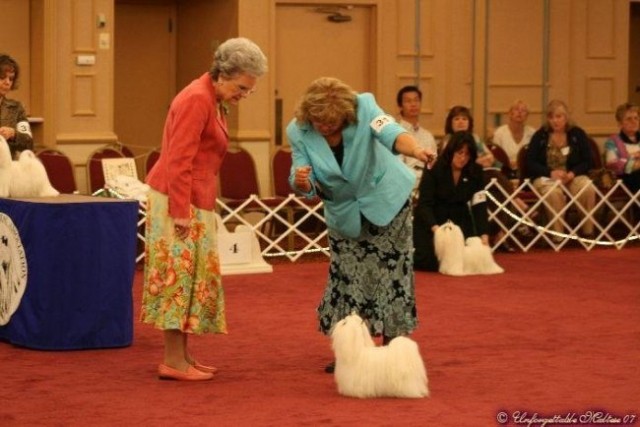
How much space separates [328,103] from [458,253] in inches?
A: 154

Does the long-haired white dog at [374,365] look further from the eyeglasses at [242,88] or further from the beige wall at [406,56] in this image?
the beige wall at [406,56]

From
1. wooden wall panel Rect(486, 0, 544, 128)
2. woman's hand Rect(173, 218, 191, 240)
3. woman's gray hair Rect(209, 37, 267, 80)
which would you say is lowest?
woman's hand Rect(173, 218, 191, 240)

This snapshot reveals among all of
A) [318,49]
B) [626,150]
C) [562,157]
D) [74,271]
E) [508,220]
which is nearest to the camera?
[74,271]

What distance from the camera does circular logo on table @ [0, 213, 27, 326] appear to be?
20.3ft

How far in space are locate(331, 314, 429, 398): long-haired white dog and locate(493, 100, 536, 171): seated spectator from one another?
6.42 metres

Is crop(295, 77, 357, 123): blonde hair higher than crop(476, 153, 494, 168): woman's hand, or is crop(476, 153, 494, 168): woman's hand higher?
crop(295, 77, 357, 123): blonde hair

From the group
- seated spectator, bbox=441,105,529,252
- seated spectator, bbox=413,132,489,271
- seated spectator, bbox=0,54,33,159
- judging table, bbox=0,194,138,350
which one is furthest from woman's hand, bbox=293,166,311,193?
seated spectator, bbox=441,105,529,252

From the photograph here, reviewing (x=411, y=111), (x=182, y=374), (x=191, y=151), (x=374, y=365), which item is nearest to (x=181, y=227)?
(x=191, y=151)

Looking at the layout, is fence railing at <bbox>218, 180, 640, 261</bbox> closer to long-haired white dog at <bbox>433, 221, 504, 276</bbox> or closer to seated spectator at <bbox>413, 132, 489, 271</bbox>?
seated spectator at <bbox>413, 132, 489, 271</bbox>

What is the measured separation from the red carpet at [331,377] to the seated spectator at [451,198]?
72cm

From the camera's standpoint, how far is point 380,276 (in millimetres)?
5316

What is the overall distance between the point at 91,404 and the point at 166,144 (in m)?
0.98

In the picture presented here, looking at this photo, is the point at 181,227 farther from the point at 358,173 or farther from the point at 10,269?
the point at 10,269

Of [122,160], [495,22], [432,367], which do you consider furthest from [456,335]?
[495,22]
